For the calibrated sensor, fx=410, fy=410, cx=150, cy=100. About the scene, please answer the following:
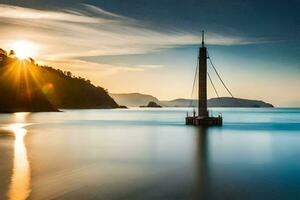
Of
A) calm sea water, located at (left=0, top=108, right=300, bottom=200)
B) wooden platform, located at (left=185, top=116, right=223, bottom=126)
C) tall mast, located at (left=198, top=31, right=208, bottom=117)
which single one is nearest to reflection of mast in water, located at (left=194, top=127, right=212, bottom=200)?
calm sea water, located at (left=0, top=108, right=300, bottom=200)

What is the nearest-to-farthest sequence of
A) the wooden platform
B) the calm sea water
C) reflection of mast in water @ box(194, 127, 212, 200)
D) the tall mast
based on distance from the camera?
the calm sea water → reflection of mast in water @ box(194, 127, 212, 200) → the tall mast → the wooden platform

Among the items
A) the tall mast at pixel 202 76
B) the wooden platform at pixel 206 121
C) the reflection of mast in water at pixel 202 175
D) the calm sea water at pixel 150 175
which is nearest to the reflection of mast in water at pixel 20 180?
the calm sea water at pixel 150 175

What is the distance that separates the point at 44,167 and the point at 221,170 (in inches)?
490

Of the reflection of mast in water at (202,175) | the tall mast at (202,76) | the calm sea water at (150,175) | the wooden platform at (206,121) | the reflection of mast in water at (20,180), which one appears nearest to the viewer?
the reflection of mast in water at (20,180)

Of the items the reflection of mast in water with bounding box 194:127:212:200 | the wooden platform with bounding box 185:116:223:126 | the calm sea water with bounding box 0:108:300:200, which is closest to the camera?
the calm sea water with bounding box 0:108:300:200

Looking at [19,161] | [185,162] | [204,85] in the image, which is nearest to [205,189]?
[185,162]

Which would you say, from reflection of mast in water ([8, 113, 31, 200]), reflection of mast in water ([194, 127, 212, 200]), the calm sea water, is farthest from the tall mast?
reflection of mast in water ([8, 113, 31, 200])

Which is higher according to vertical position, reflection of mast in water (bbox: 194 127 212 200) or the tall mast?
the tall mast

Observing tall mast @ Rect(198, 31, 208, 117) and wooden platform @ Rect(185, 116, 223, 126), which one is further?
wooden platform @ Rect(185, 116, 223, 126)

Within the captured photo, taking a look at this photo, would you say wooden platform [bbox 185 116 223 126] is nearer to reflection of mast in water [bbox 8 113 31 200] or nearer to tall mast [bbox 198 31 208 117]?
tall mast [bbox 198 31 208 117]

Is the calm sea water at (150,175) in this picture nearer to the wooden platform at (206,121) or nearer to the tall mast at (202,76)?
the tall mast at (202,76)

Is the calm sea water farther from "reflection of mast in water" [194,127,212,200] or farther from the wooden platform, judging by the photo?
the wooden platform

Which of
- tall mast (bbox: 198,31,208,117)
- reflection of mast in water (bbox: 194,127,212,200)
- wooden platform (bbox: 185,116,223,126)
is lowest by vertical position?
reflection of mast in water (bbox: 194,127,212,200)

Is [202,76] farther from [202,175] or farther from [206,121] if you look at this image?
[202,175]
